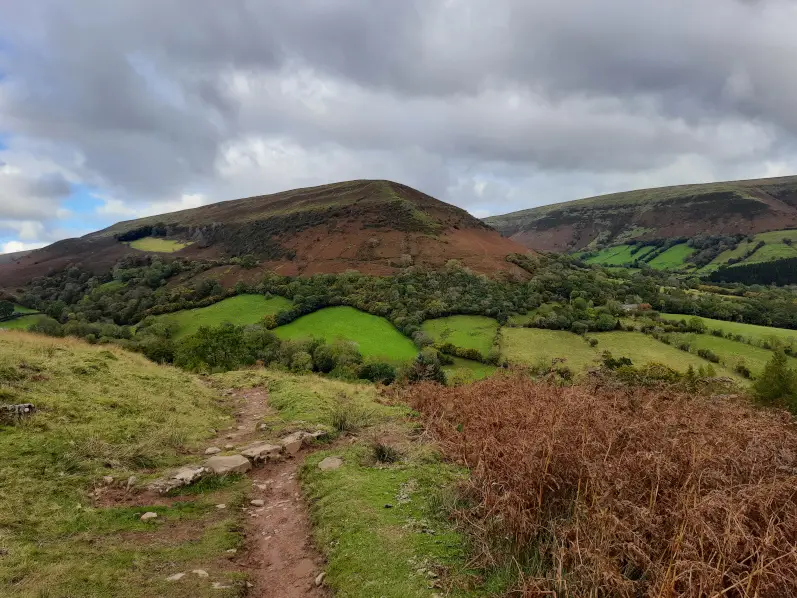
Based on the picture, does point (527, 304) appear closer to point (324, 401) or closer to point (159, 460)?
point (324, 401)

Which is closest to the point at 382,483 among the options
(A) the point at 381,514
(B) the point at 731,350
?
(A) the point at 381,514

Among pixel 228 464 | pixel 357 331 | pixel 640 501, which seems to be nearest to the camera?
pixel 640 501

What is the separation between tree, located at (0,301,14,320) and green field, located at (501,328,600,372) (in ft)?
293

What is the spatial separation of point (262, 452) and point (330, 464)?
2175mm

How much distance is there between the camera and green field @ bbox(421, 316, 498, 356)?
2343 inches

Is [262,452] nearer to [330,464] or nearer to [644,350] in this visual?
[330,464]

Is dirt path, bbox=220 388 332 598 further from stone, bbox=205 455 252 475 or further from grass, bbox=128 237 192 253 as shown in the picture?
grass, bbox=128 237 192 253

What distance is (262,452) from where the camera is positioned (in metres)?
12.3

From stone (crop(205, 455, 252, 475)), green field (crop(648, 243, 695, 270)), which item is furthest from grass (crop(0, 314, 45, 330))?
green field (crop(648, 243, 695, 270))

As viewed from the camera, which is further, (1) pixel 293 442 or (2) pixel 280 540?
(1) pixel 293 442

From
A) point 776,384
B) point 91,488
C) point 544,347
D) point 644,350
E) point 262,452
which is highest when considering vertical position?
point 91,488

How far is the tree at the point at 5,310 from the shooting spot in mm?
79938

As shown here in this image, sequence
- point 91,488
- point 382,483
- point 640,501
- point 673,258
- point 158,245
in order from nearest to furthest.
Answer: point 640,501
point 91,488
point 382,483
point 158,245
point 673,258

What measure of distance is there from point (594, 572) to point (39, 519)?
29.5 ft
